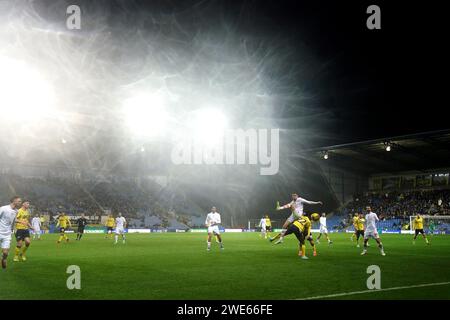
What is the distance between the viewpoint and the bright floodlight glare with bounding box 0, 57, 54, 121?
138 ft

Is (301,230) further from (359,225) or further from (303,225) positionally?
(359,225)

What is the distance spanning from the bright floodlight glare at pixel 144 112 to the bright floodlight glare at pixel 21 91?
A: 8498 millimetres

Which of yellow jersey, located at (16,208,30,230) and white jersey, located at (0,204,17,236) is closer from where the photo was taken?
white jersey, located at (0,204,17,236)

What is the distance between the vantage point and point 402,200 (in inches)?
2443

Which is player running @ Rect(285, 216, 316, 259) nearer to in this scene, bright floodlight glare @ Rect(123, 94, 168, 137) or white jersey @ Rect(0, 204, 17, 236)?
white jersey @ Rect(0, 204, 17, 236)

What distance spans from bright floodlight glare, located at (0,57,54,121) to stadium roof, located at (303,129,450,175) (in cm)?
3478

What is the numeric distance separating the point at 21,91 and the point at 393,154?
153 feet

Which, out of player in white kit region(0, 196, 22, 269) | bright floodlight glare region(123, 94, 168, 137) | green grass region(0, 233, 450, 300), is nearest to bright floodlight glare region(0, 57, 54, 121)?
bright floodlight glare region(123, 94, 168, 137)

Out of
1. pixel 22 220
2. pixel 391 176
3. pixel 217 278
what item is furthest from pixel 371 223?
pixel 391 176

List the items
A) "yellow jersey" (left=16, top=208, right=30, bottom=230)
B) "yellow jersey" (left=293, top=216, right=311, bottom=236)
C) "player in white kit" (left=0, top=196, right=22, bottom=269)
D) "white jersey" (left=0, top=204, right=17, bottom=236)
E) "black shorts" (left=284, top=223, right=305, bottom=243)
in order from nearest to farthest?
"player in white kit" (left=0, top=196, right=22, bottom=269) < "white jersey" (left=0, top=204, right=17, bottom=236) < "yellow jersey" (left=16, top=208, right=30, bottom=230) < "black shorts" (left=284, top=223, right=305, bottom=243) < "yellow jersey" (left=293, top=216, right=311, bottom=236)

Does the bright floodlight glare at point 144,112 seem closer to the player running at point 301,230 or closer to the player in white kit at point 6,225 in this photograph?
the player running at point 301,230

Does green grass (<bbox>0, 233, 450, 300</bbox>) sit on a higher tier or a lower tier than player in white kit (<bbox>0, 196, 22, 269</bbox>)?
lower

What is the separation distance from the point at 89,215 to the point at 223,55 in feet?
92.1

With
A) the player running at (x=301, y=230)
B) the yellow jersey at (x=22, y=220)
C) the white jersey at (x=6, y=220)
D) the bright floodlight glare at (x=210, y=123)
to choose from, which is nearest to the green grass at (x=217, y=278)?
the player running at (x=301, y=230)
